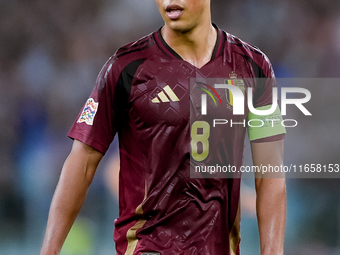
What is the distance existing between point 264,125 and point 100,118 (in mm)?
692

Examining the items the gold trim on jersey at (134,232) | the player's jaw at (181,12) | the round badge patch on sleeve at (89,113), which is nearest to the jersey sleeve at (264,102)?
the player's jaw at (181,12)

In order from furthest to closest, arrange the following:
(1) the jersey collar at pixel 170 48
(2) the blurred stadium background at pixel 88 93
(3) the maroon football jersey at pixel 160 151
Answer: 1. (2) the blurred stadium background at pixel 88 93
2. (1) the jersey collar at pixel 170 48
3. (3) the maroon football jersey at pixel 160 151

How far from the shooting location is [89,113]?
2.08 metres

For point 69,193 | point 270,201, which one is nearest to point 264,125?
point 270,201

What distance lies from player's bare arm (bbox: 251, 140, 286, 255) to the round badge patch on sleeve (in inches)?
27.9

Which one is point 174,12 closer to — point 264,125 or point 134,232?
point 264,125

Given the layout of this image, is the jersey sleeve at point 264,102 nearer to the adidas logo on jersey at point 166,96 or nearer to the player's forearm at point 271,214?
the player's forearm at point 271,214

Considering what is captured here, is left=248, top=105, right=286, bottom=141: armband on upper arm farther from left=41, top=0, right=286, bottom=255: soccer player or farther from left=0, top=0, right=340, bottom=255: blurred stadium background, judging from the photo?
left=0, top=0, right=340, bottom=255: blurred stadium background

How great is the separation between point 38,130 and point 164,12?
111 inches

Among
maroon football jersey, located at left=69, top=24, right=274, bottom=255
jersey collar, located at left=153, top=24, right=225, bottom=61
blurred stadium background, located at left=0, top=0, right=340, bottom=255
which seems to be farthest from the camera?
blurred stadium background, located at left=0, top=0, right=340, bottom=255

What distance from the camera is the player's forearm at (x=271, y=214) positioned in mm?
2150

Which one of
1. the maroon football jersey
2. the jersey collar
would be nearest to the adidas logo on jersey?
the maroon football jersey

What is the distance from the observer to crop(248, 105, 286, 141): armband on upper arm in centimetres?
218

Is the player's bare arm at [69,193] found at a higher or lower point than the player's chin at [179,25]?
lower
